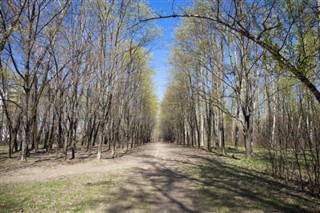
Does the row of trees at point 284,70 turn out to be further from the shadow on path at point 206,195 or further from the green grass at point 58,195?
the green grass at point 58,195

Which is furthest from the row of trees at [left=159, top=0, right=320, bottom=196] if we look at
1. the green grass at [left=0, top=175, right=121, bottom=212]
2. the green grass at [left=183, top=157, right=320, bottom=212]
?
the green grass at [left=0, top=175, right=121, bottom=212]

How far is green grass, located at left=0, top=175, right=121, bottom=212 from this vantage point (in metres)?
6.21

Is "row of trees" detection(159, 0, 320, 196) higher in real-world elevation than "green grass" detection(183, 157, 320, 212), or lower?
higher

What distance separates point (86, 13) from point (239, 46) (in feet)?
35.6

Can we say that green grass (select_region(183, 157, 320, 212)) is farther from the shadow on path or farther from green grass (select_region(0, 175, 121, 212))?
green grass (select_region(0, 175, 121, 212))

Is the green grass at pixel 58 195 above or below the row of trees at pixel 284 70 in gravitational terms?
below

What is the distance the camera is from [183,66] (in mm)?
25688

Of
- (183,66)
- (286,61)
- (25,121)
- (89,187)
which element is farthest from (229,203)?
(183,66)

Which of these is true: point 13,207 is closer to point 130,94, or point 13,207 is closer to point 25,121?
point 25,121

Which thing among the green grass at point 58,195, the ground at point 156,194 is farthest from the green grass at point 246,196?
the green grass at point 58,195

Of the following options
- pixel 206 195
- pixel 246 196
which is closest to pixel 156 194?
pixel 206 195

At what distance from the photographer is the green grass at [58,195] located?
6207 mm

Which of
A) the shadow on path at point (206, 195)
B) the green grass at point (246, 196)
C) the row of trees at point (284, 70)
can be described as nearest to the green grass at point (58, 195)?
the shadow on path at point (206, 195)

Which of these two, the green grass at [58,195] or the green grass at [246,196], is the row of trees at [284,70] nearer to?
the green grass at [246,196]
